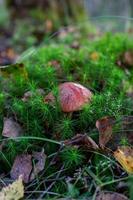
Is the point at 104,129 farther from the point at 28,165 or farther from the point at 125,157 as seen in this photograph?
the point at 28,165

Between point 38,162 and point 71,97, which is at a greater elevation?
point 71,97

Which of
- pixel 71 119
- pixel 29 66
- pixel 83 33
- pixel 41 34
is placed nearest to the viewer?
pixel 71 119

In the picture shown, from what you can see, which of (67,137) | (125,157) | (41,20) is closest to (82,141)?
(67,137)

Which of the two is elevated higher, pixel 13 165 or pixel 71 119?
pixel 71 119

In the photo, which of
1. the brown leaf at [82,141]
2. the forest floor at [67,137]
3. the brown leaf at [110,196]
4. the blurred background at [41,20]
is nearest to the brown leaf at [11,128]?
the forest floor at [67,137]

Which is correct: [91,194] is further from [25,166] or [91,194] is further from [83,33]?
[83,33]

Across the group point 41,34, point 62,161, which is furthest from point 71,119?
point 41,34

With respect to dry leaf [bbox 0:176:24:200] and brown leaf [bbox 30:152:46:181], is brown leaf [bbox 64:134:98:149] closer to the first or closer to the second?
brown leaf [bbox 30:152:46:181]

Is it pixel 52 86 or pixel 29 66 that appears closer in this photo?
pixel 52 86
